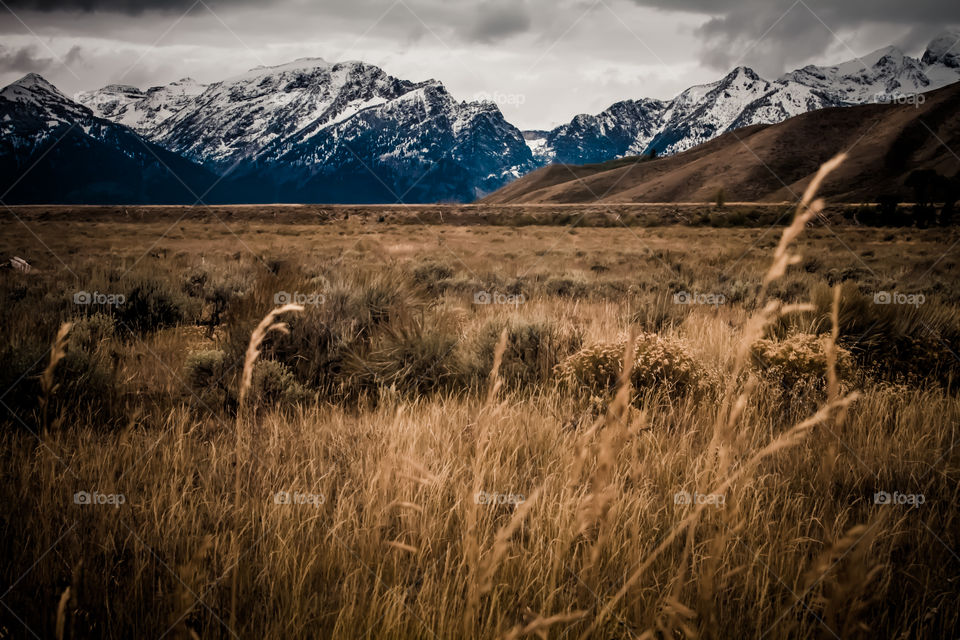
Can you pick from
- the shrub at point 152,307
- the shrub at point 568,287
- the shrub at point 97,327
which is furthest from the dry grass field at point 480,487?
the shrub at point 568,287

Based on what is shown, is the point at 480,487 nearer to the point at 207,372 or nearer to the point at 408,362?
the point at 408,362

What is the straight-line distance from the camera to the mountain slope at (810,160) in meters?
106

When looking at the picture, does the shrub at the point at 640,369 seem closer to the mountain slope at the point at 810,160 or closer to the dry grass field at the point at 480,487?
the dry grass field at the point at 480,487

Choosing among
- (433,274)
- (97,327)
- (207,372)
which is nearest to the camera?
(207,372)

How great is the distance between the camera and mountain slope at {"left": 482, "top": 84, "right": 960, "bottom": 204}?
106m

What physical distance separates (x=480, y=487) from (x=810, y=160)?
16311cm

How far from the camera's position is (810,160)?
12838cm

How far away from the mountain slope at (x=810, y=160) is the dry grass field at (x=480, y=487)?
355ft

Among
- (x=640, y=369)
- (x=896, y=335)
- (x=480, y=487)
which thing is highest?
(x=896, y=335)

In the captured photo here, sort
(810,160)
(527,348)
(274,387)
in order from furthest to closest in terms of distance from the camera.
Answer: (810,160) → (527,348) → (274,387)

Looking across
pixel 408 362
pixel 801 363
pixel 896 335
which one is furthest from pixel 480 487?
A: pixel 896 335

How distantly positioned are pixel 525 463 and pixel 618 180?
169 metres

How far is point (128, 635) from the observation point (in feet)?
5.08

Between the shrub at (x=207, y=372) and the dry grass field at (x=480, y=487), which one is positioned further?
the shrub at (x=207, y=372)
